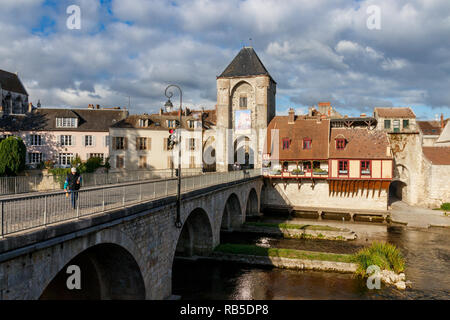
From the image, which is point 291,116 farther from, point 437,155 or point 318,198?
point 437,155

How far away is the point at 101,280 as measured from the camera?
41.9 ft

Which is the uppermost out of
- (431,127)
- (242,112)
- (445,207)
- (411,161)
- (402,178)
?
(242,112)

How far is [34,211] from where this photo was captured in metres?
8.25

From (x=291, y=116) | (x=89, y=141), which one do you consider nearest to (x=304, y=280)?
(x=291, y=116)

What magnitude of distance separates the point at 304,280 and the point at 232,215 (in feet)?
38.5

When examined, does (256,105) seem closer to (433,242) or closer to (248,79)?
(248,79)

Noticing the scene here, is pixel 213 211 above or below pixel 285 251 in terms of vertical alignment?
above

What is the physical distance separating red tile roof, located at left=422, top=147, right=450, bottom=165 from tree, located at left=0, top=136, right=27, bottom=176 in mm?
40252

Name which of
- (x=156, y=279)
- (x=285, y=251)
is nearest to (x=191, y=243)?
(x=285, y=251)

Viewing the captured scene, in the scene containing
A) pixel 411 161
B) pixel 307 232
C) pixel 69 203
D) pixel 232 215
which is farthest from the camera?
pixel 411 161

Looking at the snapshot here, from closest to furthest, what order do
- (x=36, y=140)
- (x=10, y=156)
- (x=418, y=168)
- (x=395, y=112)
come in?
(x=10, y=156) → (x=418, y=168) → (x=36, y=140) → (x=395, y=112)

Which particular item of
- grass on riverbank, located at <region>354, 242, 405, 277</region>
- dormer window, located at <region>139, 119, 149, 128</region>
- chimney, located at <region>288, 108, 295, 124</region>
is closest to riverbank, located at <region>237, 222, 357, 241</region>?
grass on riverbank, located at <region>354, 242, 405, 277</region>

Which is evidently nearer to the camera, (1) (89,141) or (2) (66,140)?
(2) (66,140)
